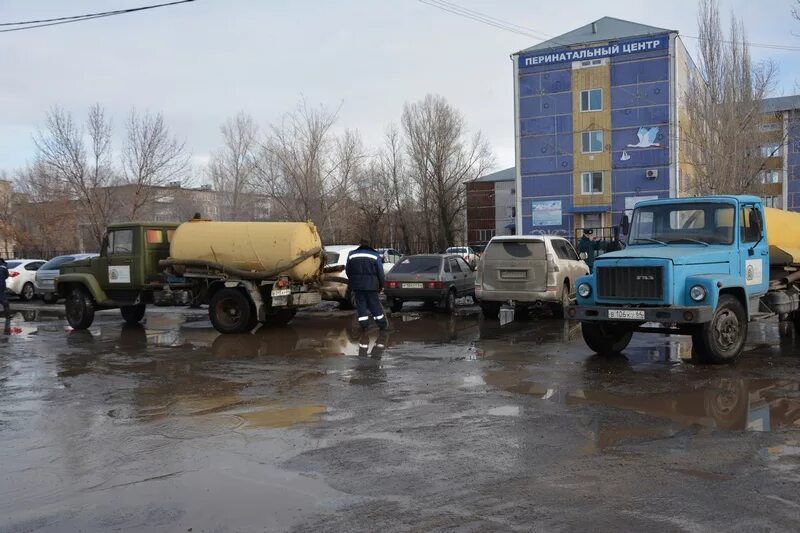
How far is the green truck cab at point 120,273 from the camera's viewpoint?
14.1 metres

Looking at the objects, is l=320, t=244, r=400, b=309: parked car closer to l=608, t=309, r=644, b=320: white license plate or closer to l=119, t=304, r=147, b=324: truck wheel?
l=119, t=304, r=147, b=324: truck wheel

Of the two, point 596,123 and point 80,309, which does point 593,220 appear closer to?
point 596,123

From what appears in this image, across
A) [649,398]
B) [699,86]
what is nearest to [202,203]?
[699,86]

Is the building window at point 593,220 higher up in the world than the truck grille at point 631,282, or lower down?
higher up

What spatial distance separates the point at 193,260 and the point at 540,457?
9660mm

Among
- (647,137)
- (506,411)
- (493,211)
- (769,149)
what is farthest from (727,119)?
(493,211)

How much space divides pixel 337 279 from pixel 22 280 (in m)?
14.8

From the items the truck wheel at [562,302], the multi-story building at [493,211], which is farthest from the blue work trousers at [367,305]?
Result: the multi-story building at [493,211]

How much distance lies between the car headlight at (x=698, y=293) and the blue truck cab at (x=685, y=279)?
0.04 feet

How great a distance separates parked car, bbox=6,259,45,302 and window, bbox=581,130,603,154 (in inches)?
1229

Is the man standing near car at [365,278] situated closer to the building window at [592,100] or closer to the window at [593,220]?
the window at [593,220]

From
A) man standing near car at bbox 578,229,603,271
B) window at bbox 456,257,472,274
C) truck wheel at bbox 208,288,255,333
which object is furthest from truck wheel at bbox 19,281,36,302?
man standing near car at bbox 578,229,603,271

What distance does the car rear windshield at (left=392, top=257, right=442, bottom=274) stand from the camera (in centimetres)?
1702

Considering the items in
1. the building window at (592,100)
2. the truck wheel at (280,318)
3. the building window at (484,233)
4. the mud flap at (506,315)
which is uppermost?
the building window at (592,100)
